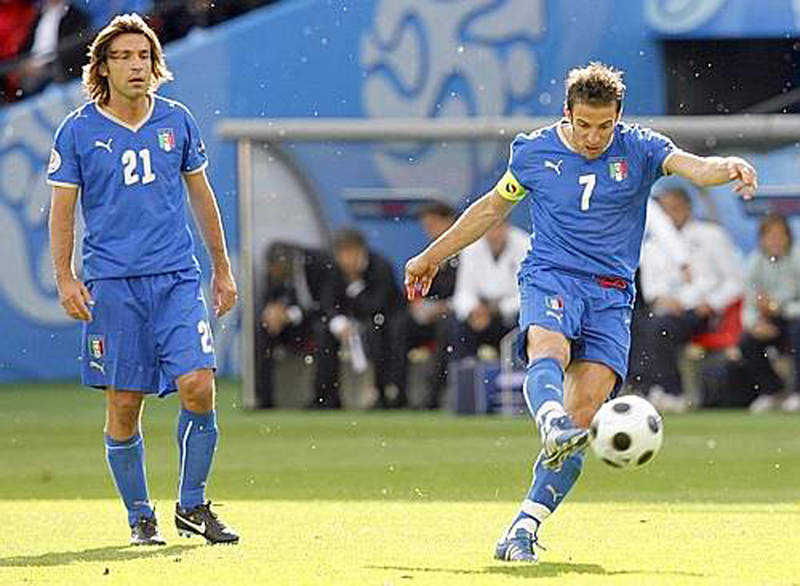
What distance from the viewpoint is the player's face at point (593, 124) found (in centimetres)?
963

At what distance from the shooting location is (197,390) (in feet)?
34.2

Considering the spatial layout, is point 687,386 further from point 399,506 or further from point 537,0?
point 399,506

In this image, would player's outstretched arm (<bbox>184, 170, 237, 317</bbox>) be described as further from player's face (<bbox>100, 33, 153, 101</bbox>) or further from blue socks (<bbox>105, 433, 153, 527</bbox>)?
blue socks (<bbox>105, 433, 153, 527</bbox>)

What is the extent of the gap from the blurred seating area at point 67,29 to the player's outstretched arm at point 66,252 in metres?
16.0

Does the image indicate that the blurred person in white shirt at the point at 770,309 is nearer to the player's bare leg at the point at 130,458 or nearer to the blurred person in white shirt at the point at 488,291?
the blurred person in white shirt at the point at 488,291

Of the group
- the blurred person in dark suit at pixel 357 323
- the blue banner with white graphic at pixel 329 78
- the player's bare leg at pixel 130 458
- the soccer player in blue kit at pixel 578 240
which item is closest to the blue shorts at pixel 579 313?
the soccer player in blue kit at pixel 578 240

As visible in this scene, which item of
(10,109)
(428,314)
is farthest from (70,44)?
(428,314)


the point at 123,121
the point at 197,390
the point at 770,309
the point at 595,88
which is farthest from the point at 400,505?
the point at 770,309

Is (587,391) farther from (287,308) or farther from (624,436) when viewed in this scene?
(287,308)

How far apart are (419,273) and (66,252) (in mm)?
1583

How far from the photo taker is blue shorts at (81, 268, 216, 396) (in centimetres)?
1050

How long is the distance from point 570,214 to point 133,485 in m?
2.37

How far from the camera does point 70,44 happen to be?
26328mm

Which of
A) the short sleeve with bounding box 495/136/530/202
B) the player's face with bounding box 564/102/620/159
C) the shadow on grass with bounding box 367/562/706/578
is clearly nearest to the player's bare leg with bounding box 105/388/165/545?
the shadow on grass with bounding box 367/562/706/578
